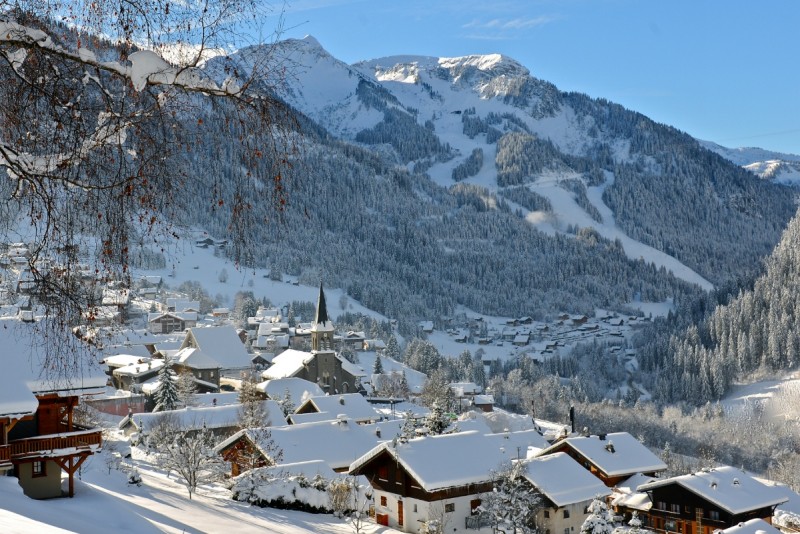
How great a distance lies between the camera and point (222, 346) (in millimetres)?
65188

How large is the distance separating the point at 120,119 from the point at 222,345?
62.6 meters

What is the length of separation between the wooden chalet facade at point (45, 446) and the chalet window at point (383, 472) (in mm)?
11688

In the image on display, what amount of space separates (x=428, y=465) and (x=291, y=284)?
385 feet

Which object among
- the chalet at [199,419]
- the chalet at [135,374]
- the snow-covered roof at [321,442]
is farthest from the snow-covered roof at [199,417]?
the chalet at [135,374]

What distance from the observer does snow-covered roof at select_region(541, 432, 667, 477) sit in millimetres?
37250

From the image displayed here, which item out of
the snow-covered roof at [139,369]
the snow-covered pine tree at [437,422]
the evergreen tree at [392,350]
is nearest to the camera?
the snow-covered pine tree at [437,422]

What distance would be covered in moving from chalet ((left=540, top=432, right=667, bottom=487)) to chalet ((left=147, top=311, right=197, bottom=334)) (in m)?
61.5

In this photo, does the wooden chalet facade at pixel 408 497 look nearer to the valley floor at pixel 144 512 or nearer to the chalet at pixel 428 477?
the chalet at pixel 428 477

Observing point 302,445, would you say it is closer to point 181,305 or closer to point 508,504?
point 508,504

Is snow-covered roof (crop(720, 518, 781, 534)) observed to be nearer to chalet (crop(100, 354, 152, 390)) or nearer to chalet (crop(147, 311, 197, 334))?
chalet (crop(100, 354, 152, 390))

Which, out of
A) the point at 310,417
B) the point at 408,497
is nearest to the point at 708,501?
the point at 408,497

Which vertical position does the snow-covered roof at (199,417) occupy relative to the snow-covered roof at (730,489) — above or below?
above

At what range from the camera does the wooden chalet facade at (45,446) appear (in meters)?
18.0

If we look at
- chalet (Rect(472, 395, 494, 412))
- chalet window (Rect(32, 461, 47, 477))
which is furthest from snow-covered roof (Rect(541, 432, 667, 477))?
chalet (Rect(472, 395, 494, 412))
